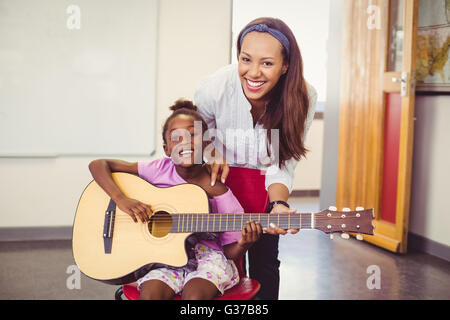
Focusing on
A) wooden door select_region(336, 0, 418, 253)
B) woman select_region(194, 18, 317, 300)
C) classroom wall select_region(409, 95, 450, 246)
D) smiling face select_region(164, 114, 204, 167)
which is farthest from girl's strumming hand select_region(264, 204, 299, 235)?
classroom wall select_region(409, 95, 450, 246)

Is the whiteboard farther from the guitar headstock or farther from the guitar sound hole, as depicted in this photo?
the guitar headstock

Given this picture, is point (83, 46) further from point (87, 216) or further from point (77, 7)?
point (87, 216)

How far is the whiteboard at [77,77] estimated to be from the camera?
3.56 meters

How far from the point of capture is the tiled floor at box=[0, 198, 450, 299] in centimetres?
265

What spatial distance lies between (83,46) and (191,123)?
2485 millimetres

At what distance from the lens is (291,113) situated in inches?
59.1

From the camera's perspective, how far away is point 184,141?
1.46m

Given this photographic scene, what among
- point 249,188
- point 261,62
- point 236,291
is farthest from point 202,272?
point 261,62

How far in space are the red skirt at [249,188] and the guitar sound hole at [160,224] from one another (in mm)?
275

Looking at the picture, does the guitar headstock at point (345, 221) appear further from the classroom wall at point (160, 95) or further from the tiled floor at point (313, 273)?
the classroom wall at point (160, 95)

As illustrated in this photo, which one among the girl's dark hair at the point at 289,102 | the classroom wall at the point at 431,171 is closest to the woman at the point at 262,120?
the girl's dark hair at the point at 289,102

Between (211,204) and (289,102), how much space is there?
393mm
